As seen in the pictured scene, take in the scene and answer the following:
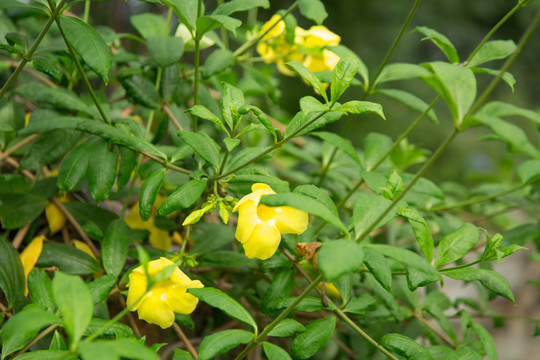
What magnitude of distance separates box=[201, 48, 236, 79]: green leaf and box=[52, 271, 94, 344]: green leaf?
47 centimetres

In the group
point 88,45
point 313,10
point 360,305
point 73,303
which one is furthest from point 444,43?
point 73,303

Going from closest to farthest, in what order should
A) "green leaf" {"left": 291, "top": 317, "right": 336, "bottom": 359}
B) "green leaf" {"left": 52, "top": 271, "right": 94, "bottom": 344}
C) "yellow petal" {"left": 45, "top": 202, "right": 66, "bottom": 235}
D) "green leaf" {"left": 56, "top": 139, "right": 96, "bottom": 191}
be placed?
"green leaf" {"left": 52, "top": 271, "right": 94, "bottom": 344} < "green leaf" {"left": 291, "top": 317, "right": 336, "bottom": 359} < "green leaf" {"left": 56, "top": 139, "right": 96, "bottom": 191} < "yellow petal" {"left": 45, "top": 202, "right": 66, "bottom": 235}

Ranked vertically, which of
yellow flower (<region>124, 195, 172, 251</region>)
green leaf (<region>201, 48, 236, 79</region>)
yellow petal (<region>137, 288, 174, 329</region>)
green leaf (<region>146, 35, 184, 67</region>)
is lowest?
yellow flower (<region>124, 195, 172, 251</region>)

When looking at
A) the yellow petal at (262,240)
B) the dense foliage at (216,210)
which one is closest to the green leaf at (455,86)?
the dense foliage at (216,210)

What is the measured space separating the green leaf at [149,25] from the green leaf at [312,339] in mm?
594

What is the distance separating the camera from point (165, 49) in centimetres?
75

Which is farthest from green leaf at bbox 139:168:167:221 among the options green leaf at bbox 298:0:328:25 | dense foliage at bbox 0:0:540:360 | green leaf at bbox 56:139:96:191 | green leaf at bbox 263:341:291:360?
green leaf at bbox 298:0:328:25

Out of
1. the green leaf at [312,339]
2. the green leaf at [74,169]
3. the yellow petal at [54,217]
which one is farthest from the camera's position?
the yellow petal at [54,217]

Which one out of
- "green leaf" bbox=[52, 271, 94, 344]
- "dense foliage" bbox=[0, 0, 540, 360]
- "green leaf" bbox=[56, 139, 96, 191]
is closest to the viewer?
"green leaf" bbox=[52, 271, 94, 344]

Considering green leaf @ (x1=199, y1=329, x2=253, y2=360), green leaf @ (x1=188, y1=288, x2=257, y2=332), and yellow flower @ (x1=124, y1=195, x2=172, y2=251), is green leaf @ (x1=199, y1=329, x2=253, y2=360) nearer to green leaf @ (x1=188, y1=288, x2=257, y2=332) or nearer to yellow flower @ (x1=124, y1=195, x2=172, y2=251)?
green leaf @ (x1=188, y1=288, x2=257, y2=332)

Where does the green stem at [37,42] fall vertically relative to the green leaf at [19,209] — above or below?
above

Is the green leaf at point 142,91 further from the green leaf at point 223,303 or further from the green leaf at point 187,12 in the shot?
the green leaf at point 223,303

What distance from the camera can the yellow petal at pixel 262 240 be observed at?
0.55 metres

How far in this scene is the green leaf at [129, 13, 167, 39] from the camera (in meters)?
0.86
